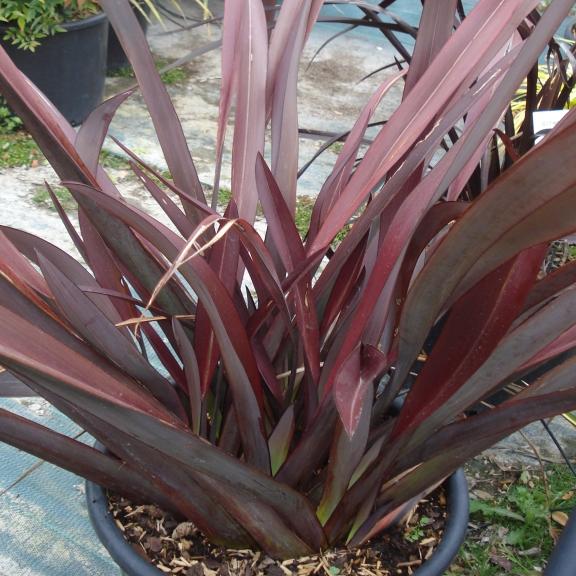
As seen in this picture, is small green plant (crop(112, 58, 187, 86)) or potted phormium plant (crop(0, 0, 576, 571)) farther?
small green plant (crop(112, 58, 187, 86))

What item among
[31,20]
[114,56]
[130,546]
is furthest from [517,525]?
[114,56]

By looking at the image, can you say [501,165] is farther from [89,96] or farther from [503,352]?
[89,96]

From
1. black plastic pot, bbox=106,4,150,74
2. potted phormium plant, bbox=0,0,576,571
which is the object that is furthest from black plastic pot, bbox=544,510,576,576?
black plastic pot, bbox=106,4,150,74

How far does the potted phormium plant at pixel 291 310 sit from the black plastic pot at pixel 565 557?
0.16 m

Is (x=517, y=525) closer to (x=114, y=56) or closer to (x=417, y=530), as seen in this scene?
(x=417, y=530)

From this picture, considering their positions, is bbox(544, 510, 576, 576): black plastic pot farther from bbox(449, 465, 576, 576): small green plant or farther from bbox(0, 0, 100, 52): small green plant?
bbox(0, 0, 100, 52): small green plant

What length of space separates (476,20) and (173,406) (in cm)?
46

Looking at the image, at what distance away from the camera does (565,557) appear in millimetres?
415

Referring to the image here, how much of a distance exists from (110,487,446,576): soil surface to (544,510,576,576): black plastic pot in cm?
39

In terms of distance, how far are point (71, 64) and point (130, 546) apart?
88.9 inches

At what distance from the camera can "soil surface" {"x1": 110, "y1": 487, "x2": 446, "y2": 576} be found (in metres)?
0.78

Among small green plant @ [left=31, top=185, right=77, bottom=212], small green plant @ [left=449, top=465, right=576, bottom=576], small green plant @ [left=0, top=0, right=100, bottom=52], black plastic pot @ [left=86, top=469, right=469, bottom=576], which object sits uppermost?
small green plant @ [left=0, top=0, right=100, bottom=52]

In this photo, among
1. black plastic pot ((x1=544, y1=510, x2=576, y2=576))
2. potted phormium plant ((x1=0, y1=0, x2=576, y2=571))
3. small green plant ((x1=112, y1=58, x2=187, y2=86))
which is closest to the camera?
black plastic pot ((x1=544, y1=510, x2=576, y2=576))

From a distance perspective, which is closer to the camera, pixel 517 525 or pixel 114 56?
pixel 517 525
